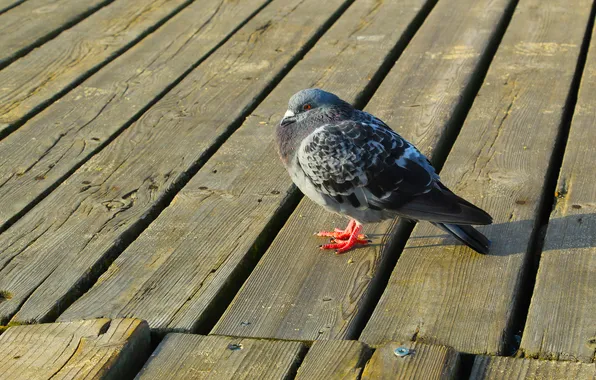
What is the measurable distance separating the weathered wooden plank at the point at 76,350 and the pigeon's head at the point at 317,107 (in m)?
1.28

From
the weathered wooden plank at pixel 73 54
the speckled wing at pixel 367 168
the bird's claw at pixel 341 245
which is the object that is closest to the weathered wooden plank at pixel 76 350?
the bird's claw at pixel 341 245

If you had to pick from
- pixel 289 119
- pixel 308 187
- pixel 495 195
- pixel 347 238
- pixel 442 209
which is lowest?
pixel 495 195

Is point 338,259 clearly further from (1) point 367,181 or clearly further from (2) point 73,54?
(2) point 73,54

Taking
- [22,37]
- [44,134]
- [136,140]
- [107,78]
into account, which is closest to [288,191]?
[136,140]

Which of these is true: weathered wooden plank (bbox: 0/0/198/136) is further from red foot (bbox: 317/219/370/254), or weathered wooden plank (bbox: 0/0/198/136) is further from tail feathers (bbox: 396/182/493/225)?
tail feathers (bbox: 396/182/493/225)

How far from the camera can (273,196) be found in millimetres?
4066

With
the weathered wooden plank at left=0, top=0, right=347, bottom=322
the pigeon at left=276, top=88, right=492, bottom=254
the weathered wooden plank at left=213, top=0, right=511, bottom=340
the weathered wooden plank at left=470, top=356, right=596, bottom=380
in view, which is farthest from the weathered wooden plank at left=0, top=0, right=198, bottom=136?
the weathered wooden plank at left=470, top=356, right=596, bottom=380

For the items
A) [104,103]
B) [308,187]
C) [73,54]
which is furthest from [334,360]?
[73,54]

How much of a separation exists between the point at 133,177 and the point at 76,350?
1.45 m

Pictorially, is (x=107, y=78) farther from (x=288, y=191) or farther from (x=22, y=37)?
(x=288, y=191)

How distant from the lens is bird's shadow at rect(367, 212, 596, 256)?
11.7 feet

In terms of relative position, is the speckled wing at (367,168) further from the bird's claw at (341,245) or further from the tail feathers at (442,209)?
the bird's claw at (341,245)

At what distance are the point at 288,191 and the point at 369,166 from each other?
563mm

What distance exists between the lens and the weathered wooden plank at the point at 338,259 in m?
3.13
